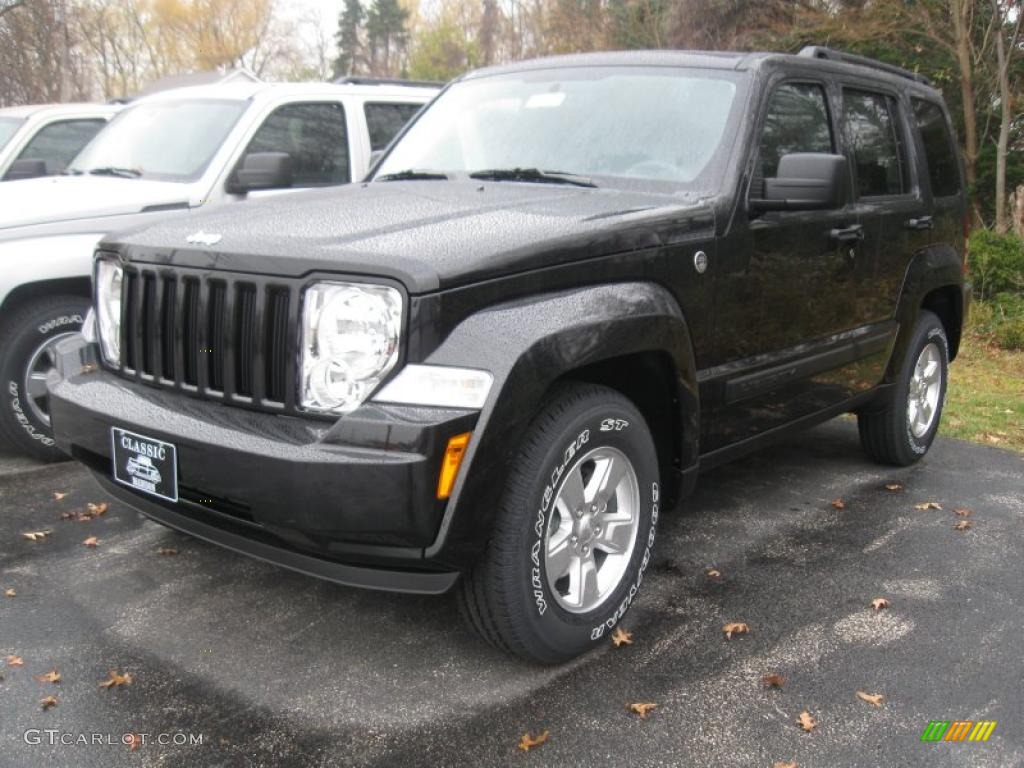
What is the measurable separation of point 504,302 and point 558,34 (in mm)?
21459

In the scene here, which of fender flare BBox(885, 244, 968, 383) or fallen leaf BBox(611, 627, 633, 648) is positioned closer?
fallen leaf BBox(611, 627, 633, 648)

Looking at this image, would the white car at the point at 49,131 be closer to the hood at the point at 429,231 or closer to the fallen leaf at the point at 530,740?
the hood at the point at 429,231

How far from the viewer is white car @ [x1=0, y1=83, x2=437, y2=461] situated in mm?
4883

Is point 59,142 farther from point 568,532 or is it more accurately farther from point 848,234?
point 568,532

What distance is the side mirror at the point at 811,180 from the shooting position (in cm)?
343

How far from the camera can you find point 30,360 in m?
4.91

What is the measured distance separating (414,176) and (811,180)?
5.39 ft

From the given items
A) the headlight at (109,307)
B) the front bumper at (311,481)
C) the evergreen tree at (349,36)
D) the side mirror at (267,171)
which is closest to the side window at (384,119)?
the side mirror at (267,171)

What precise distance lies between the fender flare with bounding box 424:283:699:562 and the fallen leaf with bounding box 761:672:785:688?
106 cm

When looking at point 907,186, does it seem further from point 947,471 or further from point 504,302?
point 504,302

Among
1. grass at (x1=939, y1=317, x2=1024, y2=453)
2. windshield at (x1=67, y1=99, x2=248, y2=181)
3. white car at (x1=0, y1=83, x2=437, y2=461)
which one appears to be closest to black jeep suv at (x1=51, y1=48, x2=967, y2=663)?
white car at (x1=0, y1=83, x2=437, y2=461)

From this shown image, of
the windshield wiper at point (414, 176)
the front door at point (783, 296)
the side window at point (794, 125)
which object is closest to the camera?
the front door at point (783, 296)

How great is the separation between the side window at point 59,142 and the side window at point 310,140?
291 cm

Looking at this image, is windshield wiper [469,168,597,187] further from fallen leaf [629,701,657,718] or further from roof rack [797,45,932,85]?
fallen leaf [629,701,657,718]
